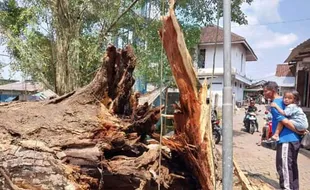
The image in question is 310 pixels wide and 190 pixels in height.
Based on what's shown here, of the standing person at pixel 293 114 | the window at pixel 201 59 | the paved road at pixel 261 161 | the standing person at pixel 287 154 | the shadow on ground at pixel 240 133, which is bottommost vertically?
the paved road at pixel 261 161

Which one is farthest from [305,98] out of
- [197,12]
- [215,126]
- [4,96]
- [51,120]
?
[4,96]

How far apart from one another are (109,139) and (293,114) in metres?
2.74

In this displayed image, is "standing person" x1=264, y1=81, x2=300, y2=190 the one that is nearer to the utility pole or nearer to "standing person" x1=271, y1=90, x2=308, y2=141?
"standing person" x1=271, y1=90, x2=308, y2=141

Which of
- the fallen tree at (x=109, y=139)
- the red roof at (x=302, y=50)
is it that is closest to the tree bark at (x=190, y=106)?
the fallen tree at (x=109, y=139)

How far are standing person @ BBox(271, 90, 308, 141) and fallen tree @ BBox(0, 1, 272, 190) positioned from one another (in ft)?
5.47

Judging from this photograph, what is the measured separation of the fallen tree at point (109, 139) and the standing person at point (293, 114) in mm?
1667

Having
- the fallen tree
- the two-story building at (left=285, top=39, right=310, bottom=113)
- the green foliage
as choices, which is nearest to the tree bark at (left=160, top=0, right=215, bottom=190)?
the fallen tree

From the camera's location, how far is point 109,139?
326 cm

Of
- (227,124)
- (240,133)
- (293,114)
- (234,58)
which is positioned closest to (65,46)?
(293,114)

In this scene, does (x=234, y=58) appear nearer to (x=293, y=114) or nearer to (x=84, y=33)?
(x=84, y=33)

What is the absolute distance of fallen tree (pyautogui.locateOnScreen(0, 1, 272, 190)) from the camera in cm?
290

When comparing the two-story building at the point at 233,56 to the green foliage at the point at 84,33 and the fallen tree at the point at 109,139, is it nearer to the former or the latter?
the green foliage at the point at 84,33

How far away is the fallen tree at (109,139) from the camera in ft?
9.52

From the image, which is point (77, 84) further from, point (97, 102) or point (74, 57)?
point (97, 102)
